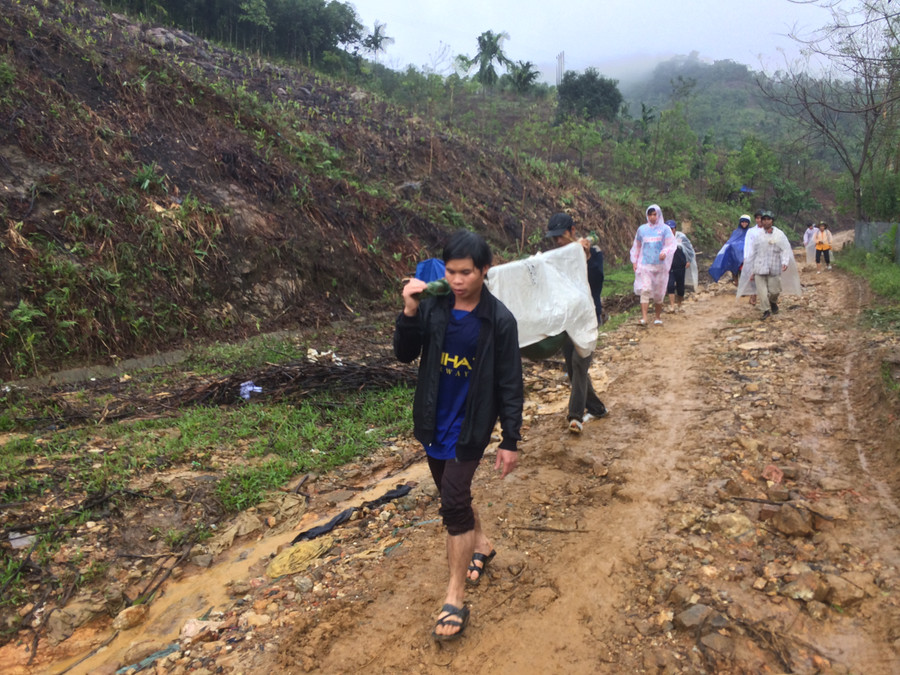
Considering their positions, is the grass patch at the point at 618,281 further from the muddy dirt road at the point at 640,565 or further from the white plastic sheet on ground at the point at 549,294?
the white plastic sheet on ground at the point at 549,294

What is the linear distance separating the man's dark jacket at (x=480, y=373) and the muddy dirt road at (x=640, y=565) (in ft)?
2.82

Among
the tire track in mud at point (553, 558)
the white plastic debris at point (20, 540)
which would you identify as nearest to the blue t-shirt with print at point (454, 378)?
the tire track in mud at point (553, 558)

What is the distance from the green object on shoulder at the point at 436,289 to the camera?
2.40m

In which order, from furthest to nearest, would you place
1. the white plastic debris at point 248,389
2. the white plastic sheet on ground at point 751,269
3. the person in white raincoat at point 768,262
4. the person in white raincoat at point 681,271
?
the person in white raincoat at point 681,271
the white plastic sheet on ground at point 751,269
the person in white raincoat at point 768,262
the white plastic debris at point 248,389

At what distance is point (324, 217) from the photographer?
34.3 ft

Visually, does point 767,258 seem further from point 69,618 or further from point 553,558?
point 69,618

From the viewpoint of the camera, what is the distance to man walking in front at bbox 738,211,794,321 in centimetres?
820

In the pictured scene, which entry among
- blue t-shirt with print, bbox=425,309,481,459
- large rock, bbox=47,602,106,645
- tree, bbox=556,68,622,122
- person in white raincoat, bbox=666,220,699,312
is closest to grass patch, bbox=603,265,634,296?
person in white raincoat, bbox=666,220,699,312

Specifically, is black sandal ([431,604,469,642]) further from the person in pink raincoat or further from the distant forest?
the distant forest

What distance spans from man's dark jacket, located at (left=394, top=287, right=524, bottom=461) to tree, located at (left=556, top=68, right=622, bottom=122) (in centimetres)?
3630

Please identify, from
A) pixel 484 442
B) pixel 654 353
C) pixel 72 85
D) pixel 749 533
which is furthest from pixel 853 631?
pixel 72 85

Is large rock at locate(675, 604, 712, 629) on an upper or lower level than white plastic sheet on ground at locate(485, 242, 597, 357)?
lower

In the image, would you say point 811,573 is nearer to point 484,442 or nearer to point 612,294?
point 484,442

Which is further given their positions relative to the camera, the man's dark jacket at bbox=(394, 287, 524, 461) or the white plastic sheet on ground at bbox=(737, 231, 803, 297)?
the white plastic sheet on ground at bbox=(737, 231, 803, 297)
